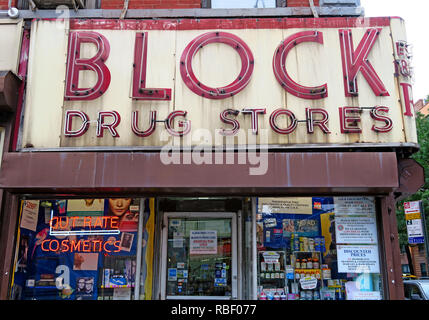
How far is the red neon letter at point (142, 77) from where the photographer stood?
6.02m

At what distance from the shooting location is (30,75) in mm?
6195

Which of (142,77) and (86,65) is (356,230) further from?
(86,65)

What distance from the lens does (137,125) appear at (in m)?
5.92

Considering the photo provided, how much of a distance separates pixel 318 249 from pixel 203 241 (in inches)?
73.9

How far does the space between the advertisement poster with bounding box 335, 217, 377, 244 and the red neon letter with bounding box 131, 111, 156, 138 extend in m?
3.08

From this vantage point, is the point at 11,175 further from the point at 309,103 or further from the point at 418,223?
the point at 418,223

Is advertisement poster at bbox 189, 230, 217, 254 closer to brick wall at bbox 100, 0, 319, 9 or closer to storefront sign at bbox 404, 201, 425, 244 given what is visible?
brick wall at bbox 100, 0, 319, 9

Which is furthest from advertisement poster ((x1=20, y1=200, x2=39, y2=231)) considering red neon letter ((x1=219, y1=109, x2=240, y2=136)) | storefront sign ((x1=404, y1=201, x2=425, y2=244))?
storefront sign ((x1=404, y1=201, x2=425, y2=244))

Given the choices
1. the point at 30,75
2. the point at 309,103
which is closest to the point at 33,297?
the point at 30,75

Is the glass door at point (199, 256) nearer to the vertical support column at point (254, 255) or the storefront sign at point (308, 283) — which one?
the vertical support column at point (254, 255)

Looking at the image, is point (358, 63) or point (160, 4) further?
point (160, 4)

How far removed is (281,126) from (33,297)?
15.1 ft

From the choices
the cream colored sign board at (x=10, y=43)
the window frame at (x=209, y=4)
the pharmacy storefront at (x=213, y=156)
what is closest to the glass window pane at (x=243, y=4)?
A: the window frame at (x=209, y=4)

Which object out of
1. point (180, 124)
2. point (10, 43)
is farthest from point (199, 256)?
point (10, 43)
